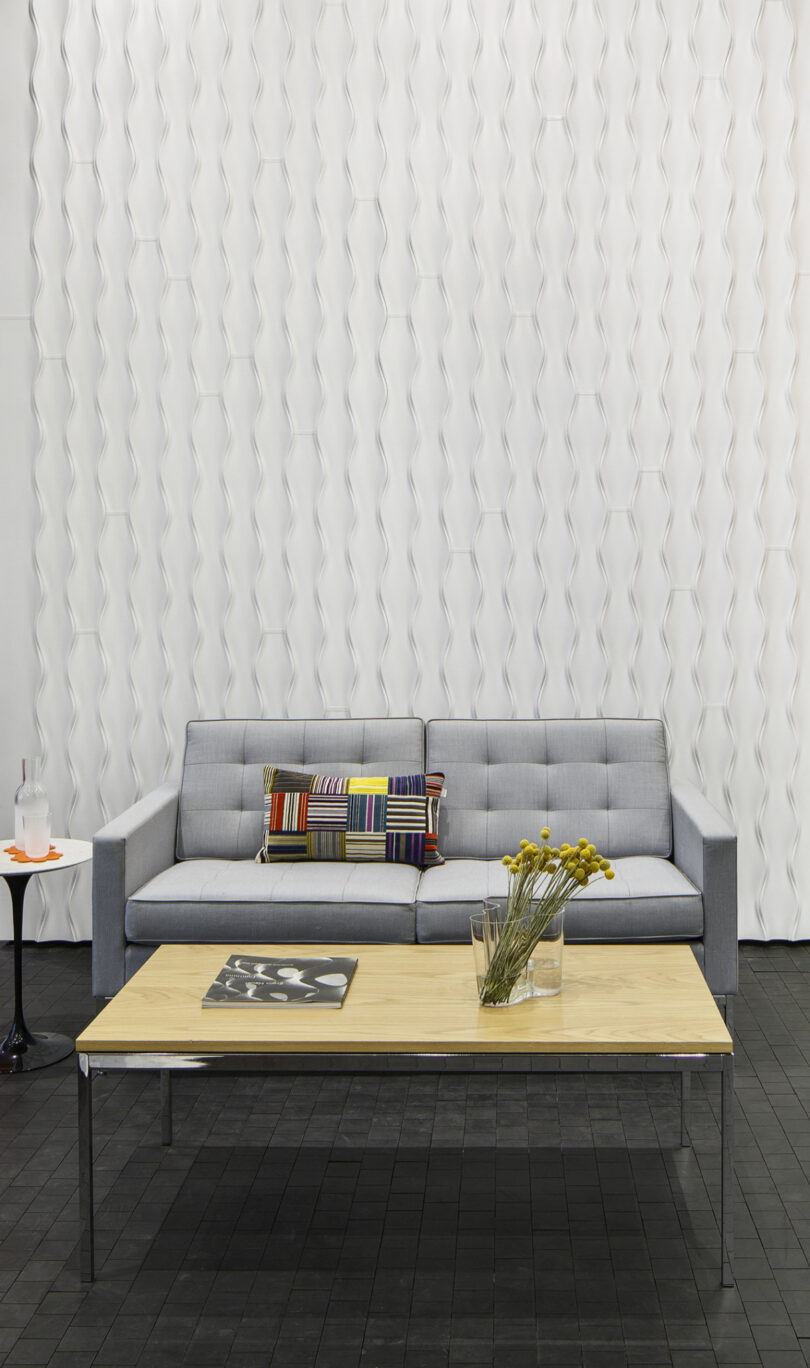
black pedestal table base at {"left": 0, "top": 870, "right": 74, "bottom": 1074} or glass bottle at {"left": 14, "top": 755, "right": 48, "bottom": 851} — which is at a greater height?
glass bottle at {"left": 14, "top": 755, "right": 48, "bottom": 851}

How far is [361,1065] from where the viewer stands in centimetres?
230

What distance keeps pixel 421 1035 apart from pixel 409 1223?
1.72 ft

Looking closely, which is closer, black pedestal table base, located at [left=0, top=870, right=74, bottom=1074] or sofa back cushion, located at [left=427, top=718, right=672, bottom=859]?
black pedestal table base, located at [left=0, top=870, right=74, bottom=1074]

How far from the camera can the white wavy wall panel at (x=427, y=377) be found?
13.9 feet

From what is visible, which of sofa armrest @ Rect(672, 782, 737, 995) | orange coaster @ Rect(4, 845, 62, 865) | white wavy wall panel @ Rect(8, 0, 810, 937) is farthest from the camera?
white wavy wall panel @ Rect(8, 0, 810, 937)

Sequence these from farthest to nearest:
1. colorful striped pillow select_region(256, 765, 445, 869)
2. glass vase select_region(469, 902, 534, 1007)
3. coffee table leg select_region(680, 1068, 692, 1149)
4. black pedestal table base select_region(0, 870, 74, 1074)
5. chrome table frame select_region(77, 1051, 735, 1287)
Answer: colorful striped pillow select_region(256, 765, 445, 869), black pedestal table base select_region(0, 870, 74, 1074), coffee table leg select_region(680, 1068, 692, 1149), glass vase select_region(469, 902, 534, 1007), chrome table frame select_region(77, 1051, 735, 1287)

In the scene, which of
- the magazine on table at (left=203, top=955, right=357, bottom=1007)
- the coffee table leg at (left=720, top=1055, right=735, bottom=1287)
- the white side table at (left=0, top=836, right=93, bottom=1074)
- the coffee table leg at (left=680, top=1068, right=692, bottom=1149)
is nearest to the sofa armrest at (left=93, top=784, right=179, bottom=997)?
the white side table at (left=0, top=836, right=93, bottom=1074)

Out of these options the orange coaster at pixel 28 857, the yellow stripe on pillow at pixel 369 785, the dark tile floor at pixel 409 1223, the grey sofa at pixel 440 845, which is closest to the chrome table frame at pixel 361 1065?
the dark tile floor at pixel 409 1223

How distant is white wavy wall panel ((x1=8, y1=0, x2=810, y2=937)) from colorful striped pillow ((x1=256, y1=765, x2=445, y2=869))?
738mm

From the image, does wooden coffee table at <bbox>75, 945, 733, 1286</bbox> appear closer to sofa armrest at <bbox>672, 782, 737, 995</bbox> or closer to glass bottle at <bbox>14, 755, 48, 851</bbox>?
sofa armrest at <bbox>672, 782, 737, 995</bbox>

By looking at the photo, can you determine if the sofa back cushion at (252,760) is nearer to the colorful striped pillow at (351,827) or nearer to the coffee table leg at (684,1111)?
the colorful striped pillow at (351,827)

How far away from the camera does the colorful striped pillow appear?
12.0ft

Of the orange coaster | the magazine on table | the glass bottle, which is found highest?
the glass bottle

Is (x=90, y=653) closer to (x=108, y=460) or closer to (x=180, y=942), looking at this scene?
(x=108, y=460)
